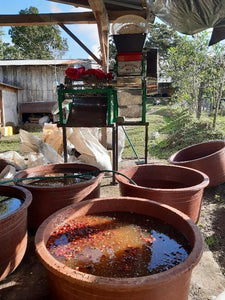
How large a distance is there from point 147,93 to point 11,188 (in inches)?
91.7

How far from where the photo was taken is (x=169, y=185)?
9.73 feet

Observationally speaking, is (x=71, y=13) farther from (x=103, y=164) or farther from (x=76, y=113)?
(x=103, y=164)

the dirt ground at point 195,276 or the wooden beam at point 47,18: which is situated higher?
the wooden beam at point 47,18

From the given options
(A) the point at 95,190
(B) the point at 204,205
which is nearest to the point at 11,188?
(A) the point at 95,190

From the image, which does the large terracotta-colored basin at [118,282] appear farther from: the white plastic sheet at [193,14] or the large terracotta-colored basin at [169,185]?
the white plastic sheet at [193,14]

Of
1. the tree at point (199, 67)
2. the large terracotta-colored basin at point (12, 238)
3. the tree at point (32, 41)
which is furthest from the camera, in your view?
the tree at point (32, 41)

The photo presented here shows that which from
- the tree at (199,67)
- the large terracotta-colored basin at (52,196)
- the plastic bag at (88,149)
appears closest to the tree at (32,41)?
the tree at (199,67)

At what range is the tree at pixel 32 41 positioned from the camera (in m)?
23.3

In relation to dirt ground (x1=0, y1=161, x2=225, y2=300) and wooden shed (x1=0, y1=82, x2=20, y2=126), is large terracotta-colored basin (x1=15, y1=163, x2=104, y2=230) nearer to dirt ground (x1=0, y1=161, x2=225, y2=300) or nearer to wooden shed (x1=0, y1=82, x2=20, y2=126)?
dirt ground (x1=0, y1=161, x2=225, y2=300)

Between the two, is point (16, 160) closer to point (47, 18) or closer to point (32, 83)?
point (47, 18)

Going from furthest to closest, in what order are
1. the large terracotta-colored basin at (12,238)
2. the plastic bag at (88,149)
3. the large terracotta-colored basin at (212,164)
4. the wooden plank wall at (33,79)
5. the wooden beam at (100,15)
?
1. the wooden plank wall at (33,79)
2. the plastic bag at (88,149)
3. the large terracotta-colored basin at (212,164)
4. the wooden beam at (100,15)
5. the large terracotta-colored basin at (12,238)

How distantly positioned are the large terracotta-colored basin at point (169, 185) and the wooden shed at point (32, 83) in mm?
10107

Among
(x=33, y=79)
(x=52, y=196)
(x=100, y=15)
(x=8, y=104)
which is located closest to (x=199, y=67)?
(x=100, y=15)

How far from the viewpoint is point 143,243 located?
65.8 inches
